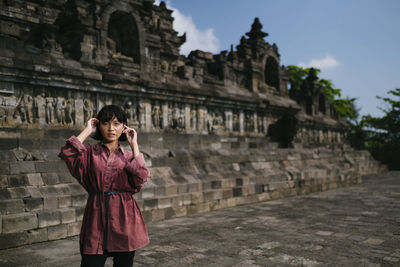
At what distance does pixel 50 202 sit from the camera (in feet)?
20.3

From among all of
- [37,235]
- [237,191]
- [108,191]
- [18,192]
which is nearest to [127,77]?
[237,191]

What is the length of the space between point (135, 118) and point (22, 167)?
216 inches

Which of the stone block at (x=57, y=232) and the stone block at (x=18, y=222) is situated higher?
the stone block at (x=18, y=222)

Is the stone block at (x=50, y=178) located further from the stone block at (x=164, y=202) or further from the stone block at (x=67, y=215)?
the stone block at (x=164, y=202)

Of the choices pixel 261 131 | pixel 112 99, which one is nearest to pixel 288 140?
pixel 261 131

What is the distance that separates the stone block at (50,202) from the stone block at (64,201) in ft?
0.26

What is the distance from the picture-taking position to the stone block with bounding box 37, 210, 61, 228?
18.9 ft

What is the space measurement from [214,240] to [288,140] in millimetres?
10581

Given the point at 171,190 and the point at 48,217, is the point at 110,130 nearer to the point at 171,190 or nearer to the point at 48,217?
the point at 48,217

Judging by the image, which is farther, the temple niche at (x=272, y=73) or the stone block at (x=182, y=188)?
the temple niche at (x=272, y=73)

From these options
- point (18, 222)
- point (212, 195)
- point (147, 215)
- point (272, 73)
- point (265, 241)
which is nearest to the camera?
point (18, 222)

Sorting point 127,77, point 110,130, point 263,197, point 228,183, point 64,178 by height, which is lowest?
point 263,197

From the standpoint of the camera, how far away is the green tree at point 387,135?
28.4 metres

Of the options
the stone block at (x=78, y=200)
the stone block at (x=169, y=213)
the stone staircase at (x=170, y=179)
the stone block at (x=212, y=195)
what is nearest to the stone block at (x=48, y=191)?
the stone staircase at (x=170, y=179)
